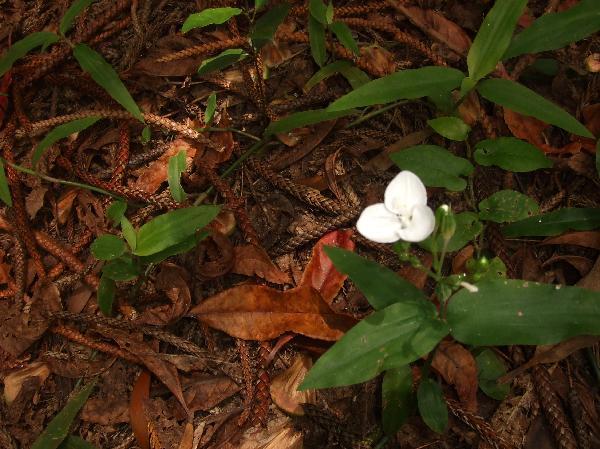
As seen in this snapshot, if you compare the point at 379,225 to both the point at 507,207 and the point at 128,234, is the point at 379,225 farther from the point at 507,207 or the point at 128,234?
the point at 128,234

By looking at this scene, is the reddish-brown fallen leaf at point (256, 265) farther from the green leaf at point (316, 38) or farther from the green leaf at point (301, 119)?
the green leaf at point (316, 38)

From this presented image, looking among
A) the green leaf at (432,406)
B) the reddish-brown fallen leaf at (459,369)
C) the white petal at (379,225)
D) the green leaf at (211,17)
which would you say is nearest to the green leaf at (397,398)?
the green leaf at (432,406)

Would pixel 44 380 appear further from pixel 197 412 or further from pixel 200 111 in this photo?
pixel 200 111

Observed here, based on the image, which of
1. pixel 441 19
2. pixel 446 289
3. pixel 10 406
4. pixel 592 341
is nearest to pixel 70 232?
pixel 10 406

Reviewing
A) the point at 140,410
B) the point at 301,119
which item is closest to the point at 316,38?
the point at 301,119

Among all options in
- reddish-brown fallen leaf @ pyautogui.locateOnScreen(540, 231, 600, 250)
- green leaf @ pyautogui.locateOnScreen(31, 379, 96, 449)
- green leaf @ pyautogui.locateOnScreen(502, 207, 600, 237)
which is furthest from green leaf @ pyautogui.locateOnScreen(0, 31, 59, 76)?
reddish-brown fallen leaf @ pyautogui.locateOnScreen(540, 231, 600, 250)

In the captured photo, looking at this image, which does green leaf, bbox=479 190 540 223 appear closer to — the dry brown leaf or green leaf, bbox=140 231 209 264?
green leaf, bbox=140 231 209 264
